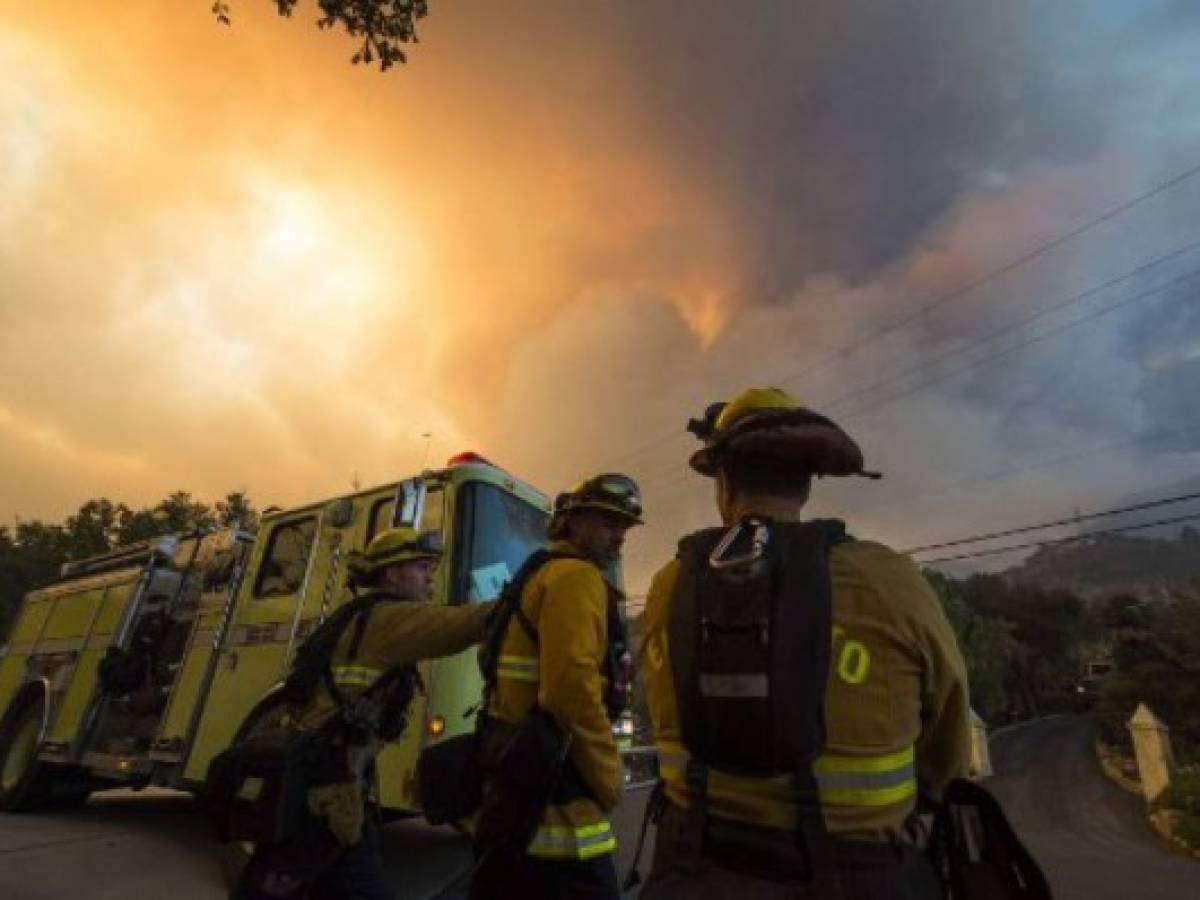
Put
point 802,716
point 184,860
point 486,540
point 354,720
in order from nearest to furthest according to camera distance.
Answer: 1. point 802,716
2. point 354,720
3. point 486,540
4. point 184,860

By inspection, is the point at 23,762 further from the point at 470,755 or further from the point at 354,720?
the point at 470,755

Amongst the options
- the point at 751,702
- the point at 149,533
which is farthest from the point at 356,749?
the point at 149,533

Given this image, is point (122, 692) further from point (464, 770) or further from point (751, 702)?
point (751, 702)

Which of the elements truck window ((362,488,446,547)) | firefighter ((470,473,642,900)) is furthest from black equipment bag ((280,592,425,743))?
truck window ((362,488,446,547))

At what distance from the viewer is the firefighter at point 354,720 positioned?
2.80 m

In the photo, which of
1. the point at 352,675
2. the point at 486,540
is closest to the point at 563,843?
the point at 352,675

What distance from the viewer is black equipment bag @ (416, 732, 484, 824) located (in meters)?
2.54

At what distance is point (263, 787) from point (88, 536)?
4448cm

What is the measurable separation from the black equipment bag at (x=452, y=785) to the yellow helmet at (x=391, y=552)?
1021mm

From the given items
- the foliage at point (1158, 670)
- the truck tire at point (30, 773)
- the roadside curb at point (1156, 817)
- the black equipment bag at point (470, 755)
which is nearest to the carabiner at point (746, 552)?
the black equipment bag at point (470, 755)

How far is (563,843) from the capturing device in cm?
236

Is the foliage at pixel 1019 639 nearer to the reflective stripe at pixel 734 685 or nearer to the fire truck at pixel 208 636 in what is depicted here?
the fire truck at pixel 208 636

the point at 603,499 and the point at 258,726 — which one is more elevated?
the point at 603,499

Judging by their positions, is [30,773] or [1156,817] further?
[1156,817]
